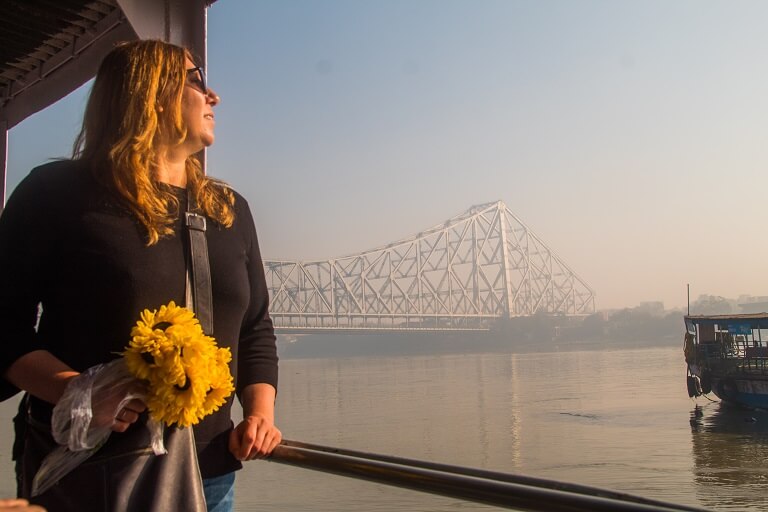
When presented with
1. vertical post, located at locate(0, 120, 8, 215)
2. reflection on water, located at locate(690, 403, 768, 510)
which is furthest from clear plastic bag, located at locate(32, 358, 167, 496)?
reflection on water, located at locate(690, 403, 768, 510)

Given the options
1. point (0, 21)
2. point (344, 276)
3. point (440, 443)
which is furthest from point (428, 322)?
point (0, 21)

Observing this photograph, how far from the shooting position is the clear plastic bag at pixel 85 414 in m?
0.76

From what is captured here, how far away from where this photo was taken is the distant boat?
59.2 ft

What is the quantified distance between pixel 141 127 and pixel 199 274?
22 centimetres

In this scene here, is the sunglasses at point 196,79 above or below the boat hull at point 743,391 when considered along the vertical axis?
above

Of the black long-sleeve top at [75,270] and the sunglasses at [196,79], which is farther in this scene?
the sunglasses at [196,79]

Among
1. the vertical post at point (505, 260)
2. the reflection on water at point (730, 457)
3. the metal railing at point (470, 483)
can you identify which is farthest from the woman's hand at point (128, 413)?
the vertical post at point (505, 260)

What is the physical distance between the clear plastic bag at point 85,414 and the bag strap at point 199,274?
0.43 ft

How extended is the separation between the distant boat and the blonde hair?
19205 millimetres

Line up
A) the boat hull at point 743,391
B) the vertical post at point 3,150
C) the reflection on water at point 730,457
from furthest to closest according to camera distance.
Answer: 1. the boat hull at point 743,391
2. the reflection on water at point 730,457
3. the vertical post at point 3,150

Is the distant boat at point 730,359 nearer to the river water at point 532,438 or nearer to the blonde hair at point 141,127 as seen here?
the river water at point 532,438

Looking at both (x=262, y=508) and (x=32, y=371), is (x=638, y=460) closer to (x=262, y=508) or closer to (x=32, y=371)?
(x=262, y=508)

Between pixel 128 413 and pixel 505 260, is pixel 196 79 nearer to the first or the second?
pixel 128 413

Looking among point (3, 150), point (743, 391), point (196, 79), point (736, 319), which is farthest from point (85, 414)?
point (736, 319)
